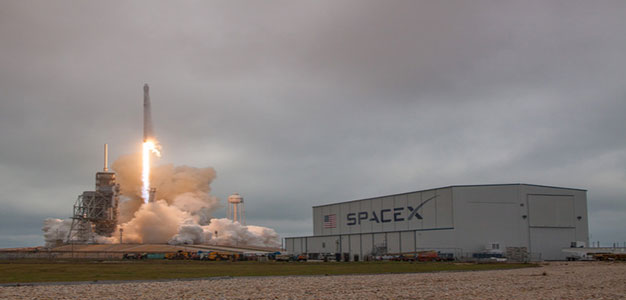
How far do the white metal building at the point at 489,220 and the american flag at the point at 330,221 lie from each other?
1544 cm

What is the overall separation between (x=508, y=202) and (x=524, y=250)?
8226mm

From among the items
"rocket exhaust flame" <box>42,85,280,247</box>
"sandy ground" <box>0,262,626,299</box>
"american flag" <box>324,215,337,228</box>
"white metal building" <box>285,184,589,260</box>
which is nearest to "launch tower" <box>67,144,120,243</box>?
"rocket exhaust flame" <box>42,85,280,247</box>

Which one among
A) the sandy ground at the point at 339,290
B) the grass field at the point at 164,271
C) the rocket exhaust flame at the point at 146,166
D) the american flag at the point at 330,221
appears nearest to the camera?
the sandy ground at the point at 339,290

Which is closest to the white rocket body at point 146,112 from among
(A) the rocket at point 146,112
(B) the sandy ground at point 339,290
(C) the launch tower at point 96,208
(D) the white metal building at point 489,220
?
(A) the rocket at point 146,112

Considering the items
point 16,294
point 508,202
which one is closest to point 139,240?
point 508,202

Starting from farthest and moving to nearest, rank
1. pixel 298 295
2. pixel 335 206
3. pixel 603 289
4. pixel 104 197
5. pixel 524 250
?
1. pixel 104 197
2. pixel 335 206
3. pixel 524 250
4. pixel 603 289
5. pixel 298 295

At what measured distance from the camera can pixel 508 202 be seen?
83062 millimetres

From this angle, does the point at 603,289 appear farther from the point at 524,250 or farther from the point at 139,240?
the point at 139,240

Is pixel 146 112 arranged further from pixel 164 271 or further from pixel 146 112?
pixel 164 271

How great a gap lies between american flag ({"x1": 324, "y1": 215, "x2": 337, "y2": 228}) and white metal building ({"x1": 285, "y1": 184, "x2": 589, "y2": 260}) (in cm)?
1544

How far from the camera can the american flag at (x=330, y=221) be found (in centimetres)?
A: 10693

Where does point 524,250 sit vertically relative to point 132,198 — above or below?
below

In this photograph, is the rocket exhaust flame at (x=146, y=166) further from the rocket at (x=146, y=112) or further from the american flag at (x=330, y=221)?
the american flag at (x=330, y=221)

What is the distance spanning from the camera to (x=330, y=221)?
355 feet
